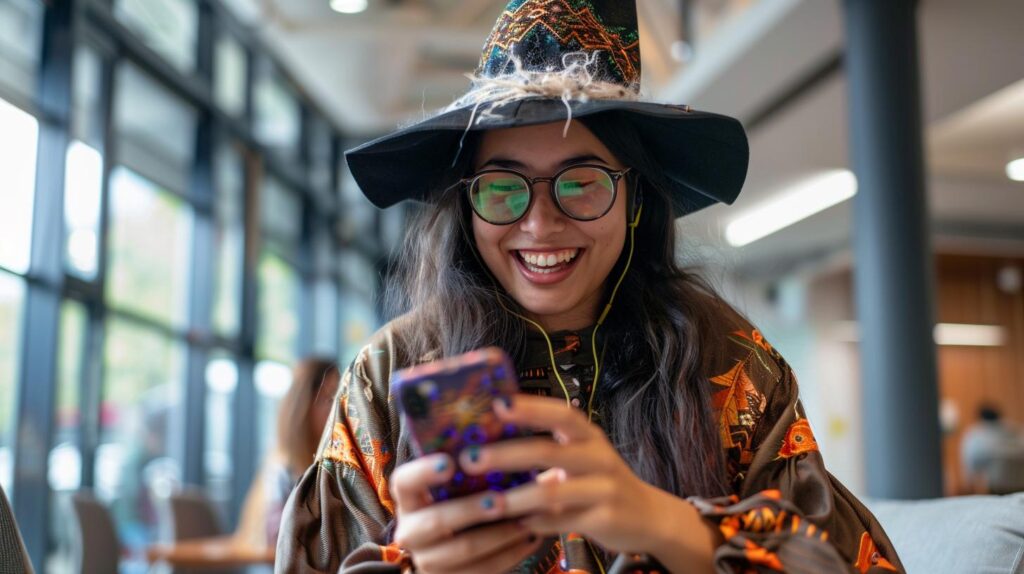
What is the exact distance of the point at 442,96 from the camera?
958 centimetres

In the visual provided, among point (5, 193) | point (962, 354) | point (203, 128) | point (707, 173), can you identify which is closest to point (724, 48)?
point (203, 128)

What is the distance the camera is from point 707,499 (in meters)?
1.25

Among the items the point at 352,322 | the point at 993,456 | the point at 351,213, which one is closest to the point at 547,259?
the point at 993,456

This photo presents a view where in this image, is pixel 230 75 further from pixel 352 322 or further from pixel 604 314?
pixel 604 314

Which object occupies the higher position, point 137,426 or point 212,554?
point 137,426

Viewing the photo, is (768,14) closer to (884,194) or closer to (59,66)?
(884,194)

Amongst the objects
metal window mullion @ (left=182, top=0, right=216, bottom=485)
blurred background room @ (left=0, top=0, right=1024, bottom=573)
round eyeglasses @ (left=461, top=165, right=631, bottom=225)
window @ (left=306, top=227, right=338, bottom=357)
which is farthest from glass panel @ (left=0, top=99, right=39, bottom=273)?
window @ (left=306, top=227, right=338, bottom=357)

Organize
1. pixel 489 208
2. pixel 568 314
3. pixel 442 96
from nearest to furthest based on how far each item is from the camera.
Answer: pixel 489 208, pixel 568 314, pixel 442 96

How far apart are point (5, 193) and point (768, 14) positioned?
Answer: 388 cm

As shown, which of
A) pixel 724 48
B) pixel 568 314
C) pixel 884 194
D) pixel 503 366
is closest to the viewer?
pixel 503 366

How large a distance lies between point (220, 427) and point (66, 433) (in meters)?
2.58

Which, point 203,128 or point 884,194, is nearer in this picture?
point 884,194

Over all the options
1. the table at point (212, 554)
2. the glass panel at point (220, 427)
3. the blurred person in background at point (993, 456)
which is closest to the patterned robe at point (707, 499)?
the table at point (212, 554)

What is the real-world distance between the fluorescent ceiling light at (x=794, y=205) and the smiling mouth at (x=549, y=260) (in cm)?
705
